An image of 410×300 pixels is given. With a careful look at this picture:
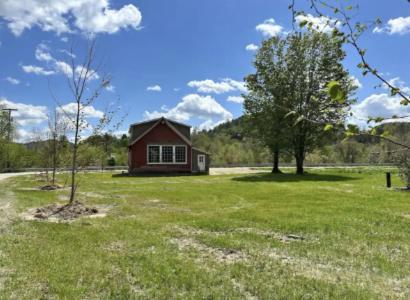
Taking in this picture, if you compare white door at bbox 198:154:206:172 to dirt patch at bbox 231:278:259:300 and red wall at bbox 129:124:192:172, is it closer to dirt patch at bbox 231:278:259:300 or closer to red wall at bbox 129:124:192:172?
red wall at bbox 129:124:192:172

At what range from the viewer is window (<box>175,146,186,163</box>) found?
1401 inches

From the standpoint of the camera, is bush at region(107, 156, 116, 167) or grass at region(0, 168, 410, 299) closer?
grass at region(0, 168, 410, 299)

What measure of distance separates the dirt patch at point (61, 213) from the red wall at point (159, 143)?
2293 cm

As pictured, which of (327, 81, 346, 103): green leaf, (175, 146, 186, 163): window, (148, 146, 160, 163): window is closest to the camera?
(327, 81, 346, 103): green leaf

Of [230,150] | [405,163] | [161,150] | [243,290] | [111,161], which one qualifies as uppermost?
[230,150]

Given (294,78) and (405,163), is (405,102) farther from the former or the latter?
(294,78)

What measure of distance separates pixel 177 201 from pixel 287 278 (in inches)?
342

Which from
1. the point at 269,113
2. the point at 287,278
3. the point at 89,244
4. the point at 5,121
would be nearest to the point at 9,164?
the point at 5,121

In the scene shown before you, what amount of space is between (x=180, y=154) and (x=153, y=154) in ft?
8.61

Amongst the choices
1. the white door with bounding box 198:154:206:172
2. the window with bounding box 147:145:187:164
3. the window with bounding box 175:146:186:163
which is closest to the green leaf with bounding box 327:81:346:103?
the window with bounding box 147:145:187:164

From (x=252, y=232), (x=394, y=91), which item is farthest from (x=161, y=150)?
(x=394, y=91)

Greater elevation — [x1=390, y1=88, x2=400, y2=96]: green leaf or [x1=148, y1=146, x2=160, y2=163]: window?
[x1=148, y1=146, x2=160, y2=163]: window

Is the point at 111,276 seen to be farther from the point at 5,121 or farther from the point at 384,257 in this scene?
the point at 5,121

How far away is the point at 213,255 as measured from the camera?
6422 millimetres
